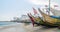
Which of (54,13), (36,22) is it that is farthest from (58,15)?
(36,22)

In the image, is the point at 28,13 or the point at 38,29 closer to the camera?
the point at 28,13

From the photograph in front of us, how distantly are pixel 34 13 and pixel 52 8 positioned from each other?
1.70 feet

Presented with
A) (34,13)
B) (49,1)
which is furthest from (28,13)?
(49,1)

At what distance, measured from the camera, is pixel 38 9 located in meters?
5.99

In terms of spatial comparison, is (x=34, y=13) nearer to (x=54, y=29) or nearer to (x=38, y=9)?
(x=38, y=9)

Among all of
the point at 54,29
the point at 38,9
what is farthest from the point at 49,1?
the point at 54,29

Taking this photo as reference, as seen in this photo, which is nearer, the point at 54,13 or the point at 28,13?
the point at 28,13

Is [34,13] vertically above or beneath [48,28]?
above

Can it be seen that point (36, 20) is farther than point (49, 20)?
Yes

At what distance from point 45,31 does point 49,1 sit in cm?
81

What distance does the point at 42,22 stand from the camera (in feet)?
20.1

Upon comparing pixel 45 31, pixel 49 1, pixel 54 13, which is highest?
pixel 49 1

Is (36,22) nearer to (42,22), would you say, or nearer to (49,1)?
(42,22)

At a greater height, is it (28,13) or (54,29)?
(28,13)
